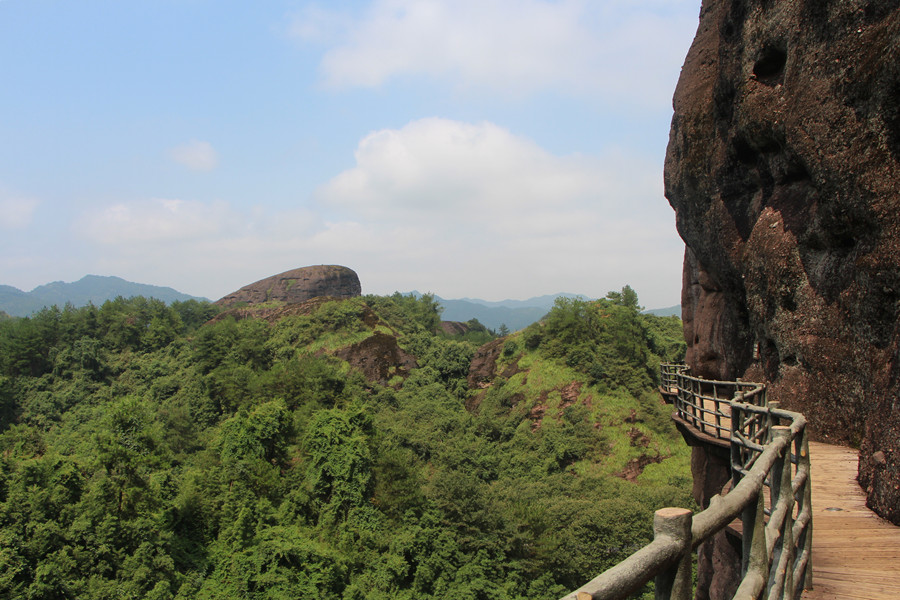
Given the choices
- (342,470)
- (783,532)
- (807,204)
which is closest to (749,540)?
(783,532)

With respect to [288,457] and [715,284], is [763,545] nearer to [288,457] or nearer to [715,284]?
[715,284]

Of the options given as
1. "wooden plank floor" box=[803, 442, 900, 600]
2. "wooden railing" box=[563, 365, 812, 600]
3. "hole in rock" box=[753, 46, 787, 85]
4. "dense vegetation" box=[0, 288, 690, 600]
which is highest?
"hole in rock" box=[753, 46, 787, 85]

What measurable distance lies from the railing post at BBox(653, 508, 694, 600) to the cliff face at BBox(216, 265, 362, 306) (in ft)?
289

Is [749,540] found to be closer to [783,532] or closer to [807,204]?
[783,532]

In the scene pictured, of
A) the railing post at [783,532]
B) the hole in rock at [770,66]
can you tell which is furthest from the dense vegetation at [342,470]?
the railing post at [783,532]

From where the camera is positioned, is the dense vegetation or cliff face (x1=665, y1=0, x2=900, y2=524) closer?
cliff face (x1=665, y1=0, x2=900, y2=524)

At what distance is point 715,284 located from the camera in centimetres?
1775

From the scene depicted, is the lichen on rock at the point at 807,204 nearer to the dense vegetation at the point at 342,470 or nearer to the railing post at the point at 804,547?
the railing post at the point at 804,547

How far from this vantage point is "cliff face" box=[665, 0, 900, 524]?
809 cm

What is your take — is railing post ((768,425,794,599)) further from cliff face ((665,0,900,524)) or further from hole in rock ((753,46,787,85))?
hole in rock ((753,46,787,85))

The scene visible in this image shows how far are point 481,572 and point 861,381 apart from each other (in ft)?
54.7

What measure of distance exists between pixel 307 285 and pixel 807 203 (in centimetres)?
8624

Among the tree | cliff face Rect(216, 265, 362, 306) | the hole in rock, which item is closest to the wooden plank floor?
the hole in rock

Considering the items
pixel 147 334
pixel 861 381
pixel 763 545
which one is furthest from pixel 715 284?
pixel 147 334
